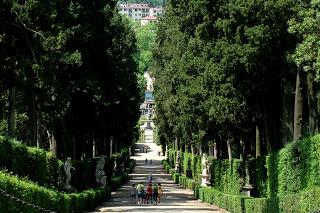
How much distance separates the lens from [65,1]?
30938 mm

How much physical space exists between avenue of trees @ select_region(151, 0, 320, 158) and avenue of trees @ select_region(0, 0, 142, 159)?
4.62m

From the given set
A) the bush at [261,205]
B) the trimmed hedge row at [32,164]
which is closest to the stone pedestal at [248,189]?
the bush at [261,205]

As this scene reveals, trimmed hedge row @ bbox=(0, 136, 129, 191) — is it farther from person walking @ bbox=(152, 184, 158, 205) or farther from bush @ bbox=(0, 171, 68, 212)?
person walking @ bbox=(152, 184, 158, 205)

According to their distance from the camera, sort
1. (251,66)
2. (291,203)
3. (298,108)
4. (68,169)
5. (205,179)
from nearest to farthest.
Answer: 1. (291,203)
2. (298,108)
3. (251,66)
4. (68,169)
5. (205,179)

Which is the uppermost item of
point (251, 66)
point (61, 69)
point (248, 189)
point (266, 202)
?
point (61, 69)

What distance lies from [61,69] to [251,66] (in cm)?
853

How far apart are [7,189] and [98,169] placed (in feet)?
91.9

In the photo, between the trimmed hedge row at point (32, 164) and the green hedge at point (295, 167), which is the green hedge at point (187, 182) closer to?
the trimmed hedge row at point (32, 164)

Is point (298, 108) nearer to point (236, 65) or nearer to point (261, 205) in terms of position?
point (236, 65)

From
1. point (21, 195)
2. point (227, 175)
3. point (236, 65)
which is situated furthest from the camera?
point (227, 175)

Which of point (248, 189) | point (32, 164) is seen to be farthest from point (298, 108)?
point (32, 164)

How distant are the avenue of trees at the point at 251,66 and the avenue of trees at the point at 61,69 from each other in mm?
4625

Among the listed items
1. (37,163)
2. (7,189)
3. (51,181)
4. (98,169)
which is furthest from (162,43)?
(7,189)

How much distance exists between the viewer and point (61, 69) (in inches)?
1204
